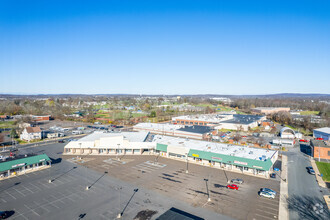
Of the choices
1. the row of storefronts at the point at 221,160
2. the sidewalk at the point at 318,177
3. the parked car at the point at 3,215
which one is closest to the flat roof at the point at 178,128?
the row of storefronts at the point at 221,160

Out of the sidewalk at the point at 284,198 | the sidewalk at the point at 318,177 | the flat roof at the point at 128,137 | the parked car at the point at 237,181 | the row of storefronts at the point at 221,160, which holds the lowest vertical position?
the sidewalk at the point at 318,177

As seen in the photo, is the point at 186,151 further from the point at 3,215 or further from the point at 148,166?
the point at 3,215

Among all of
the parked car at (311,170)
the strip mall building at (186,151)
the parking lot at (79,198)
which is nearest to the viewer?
the parking lot at (79,198)

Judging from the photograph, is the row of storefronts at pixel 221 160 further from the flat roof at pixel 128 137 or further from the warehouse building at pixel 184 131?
the warehouse building at pixel 184 131

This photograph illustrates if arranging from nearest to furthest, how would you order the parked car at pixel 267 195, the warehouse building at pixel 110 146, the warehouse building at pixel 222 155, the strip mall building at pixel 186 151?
1. the parked car at pixel 267 195
2. the warehouse building at pixel 222 155
3. the strip mall building at pixel 186 151
4. the warehouse building at pixel 110 146

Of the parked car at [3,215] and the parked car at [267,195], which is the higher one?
the parked car at [267,195]

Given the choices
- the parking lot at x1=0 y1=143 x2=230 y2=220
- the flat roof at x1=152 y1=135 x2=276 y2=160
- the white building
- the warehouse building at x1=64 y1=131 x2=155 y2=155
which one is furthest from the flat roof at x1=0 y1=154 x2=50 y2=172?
the white building

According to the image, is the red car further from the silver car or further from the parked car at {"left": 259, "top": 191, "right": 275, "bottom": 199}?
the parked car at {"left": 259, "top": 191, "right": 275, "bottom": 199}

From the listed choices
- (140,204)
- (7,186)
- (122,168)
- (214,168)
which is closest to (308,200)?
(214,168)
